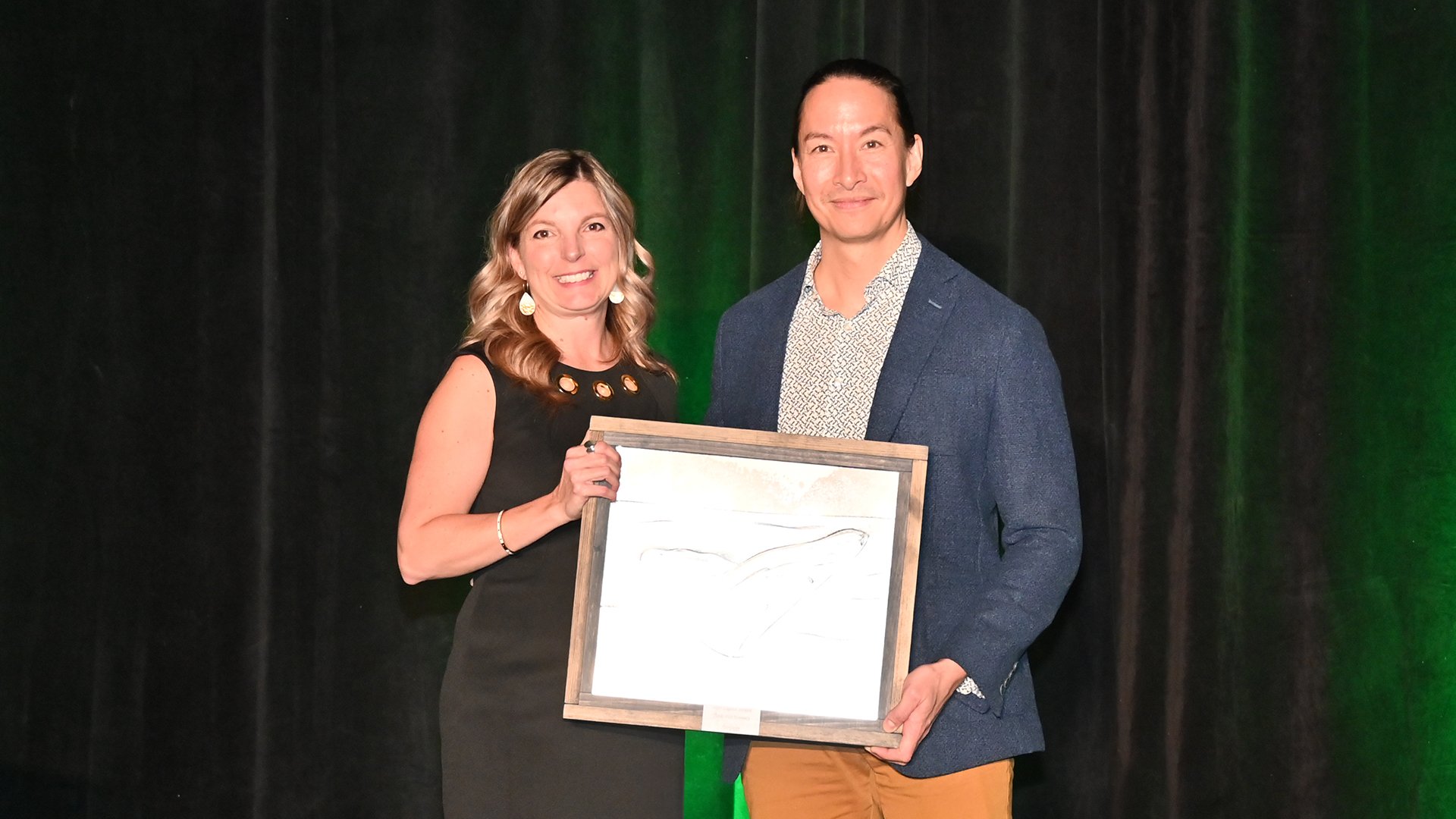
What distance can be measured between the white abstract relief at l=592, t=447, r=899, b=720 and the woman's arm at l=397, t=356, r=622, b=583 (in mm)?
255

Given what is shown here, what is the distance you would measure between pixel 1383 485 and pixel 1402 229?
0.54 meters

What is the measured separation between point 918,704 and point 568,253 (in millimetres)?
935

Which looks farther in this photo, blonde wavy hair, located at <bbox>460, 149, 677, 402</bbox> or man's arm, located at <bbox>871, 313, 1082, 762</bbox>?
blonde wavy hair, located at <bbox>460, 149, 677, 402</bbox>

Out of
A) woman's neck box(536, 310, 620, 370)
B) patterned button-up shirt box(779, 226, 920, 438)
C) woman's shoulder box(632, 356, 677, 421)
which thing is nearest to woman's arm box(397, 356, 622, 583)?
woman's neck box(536, 310, 620, 370)

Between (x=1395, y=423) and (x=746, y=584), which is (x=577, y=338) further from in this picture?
(x=1395, y=423)

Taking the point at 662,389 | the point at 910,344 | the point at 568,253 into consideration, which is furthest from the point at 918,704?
A: the point at 568,253

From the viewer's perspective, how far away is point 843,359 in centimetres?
206

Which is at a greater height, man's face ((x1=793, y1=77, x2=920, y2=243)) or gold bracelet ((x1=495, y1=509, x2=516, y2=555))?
man's face ((x1=793, y1=77, x2=920, y2=243))

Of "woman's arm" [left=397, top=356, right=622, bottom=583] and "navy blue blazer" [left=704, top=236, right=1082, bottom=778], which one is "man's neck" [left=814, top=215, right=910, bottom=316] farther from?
"woman's arm" [left=397, top=356, right=622, bottom=583]

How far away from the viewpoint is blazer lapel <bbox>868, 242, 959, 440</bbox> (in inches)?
77.4

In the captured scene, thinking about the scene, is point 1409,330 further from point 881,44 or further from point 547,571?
point 547,571

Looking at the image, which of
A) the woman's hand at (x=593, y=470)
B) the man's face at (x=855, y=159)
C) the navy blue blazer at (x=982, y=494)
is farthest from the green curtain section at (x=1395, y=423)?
the woman's hand at (x=593, y=470)

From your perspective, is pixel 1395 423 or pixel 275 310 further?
pixel 275 310

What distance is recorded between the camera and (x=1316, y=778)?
273 cm
